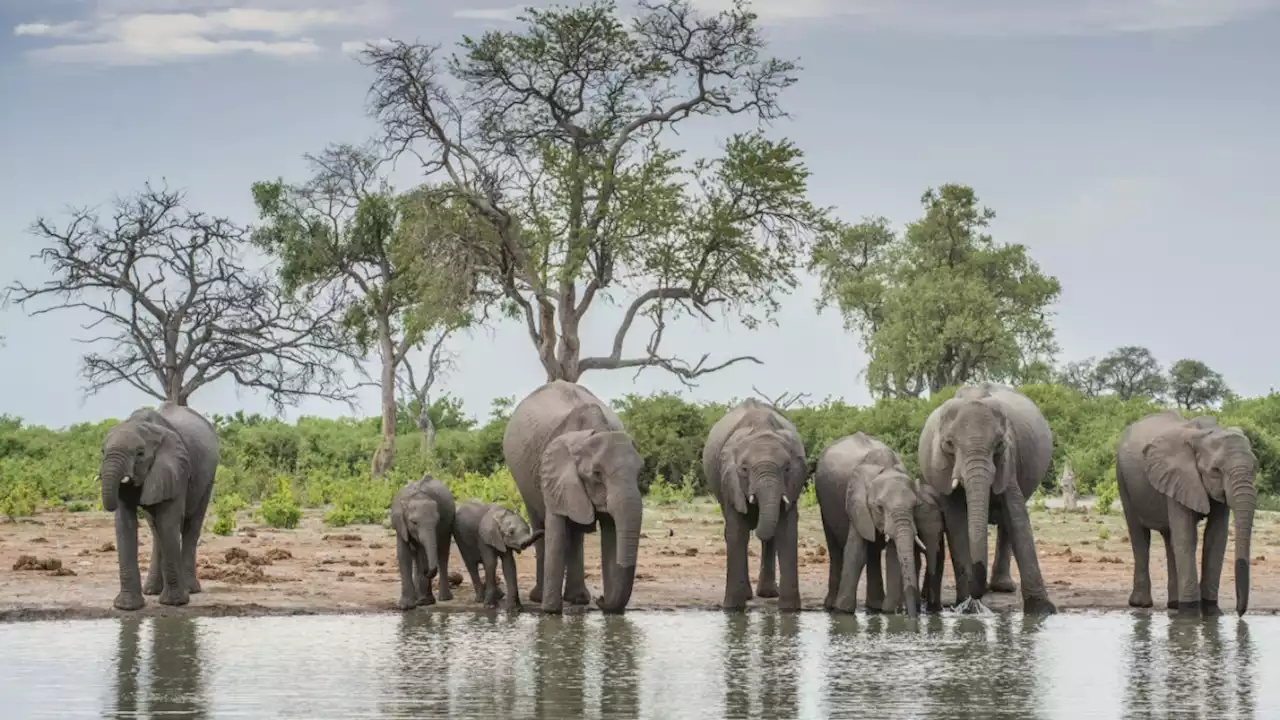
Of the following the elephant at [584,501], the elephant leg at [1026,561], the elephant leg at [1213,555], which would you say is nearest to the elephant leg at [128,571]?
the elephant at [584,501]

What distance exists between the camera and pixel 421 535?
19.7 metres

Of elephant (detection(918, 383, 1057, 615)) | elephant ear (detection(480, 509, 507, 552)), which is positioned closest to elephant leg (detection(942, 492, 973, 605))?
elephant (detection(918, 383, 1057, 615))

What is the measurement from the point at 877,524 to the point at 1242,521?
3.55 m

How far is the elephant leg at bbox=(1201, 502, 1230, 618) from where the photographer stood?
63.9 ft

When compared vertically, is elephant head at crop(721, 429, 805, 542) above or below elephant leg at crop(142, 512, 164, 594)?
above

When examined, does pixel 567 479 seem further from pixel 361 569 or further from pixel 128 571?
pixel 361 569

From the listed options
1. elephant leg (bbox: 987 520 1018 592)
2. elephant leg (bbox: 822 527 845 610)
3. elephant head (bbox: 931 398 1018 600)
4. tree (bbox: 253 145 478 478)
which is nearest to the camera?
elephant head (bbox: 931 398 1018 600)

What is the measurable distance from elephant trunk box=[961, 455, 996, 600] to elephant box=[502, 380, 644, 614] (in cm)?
336

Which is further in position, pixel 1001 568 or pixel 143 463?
pixel 1001 568

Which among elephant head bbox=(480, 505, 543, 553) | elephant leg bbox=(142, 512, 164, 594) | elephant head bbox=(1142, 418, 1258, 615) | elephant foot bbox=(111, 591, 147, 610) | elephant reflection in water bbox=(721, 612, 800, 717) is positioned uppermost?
elephant head bbox=(1142, 418, 1258, 615)

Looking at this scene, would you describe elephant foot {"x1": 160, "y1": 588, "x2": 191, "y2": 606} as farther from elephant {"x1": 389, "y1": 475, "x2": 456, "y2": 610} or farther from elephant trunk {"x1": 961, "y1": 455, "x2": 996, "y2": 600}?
elephant trunk {"x1": 961, "y1": 455, "x2": 996, "y2": 600}

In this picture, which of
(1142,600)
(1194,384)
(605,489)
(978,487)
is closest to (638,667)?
(605,489)

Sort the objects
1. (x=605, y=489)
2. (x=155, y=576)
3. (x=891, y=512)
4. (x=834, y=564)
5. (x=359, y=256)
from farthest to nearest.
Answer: (x=359, y=256) < (x=834, y=564) < (x=155, y=576) < (x=891, y=512) < (x=605, y=489)

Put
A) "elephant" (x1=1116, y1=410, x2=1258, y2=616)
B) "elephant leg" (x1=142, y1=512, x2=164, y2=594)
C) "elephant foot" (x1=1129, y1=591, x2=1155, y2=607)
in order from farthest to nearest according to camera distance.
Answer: "elephant foot" (x1=1129, y1=591, x2=1155, y2=607) → "elephant leg" (x1=142, y1=512, x2=164, y2=594) → "elephant" (x1=1116, y1=410, x2=1258, y2=616)
